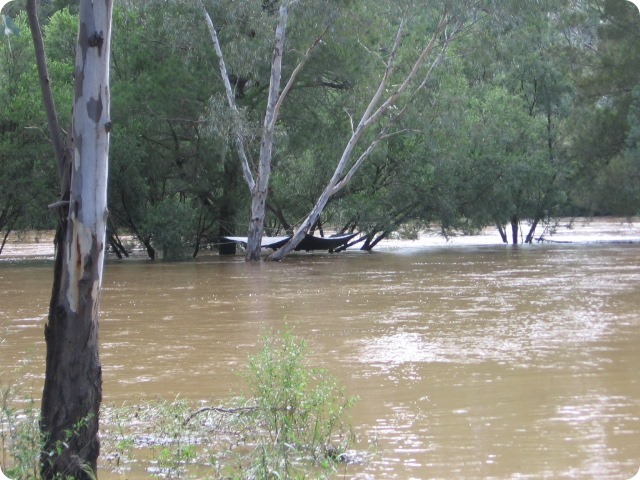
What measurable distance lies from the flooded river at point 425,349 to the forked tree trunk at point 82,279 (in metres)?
1.44

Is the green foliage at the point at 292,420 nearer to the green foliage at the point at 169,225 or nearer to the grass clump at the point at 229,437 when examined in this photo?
the grass clump at the point at 229,437

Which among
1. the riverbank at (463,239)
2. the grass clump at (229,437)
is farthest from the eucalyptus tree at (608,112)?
the grass clump at (229,437)

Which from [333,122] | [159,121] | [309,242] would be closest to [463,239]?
[309,242]

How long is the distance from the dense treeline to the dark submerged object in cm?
89

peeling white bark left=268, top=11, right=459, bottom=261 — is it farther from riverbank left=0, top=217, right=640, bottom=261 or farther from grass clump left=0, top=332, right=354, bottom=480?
grass clump left=0, top=332, right=354, bottom=480

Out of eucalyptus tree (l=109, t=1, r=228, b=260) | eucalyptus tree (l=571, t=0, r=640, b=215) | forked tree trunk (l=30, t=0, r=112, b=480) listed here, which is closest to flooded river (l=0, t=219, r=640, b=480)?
Answer: forked tree trunk (l=30, t=0, r=112, b=480)

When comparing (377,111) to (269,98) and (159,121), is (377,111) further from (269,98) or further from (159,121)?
(159,121)

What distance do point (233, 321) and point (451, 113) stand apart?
534 inches

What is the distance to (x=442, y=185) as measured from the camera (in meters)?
27.2

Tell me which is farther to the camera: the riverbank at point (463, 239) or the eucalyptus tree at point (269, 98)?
the riverbank at point (463, 239)

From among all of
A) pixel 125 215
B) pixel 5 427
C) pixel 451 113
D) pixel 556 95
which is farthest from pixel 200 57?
pixel 5 427

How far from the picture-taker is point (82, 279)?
187 inches

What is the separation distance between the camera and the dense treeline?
2284 centimetres

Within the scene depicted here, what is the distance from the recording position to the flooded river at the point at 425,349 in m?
5.54
